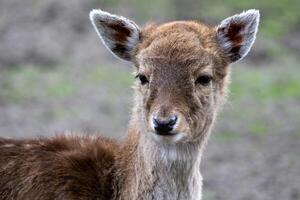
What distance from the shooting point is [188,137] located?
8.55m

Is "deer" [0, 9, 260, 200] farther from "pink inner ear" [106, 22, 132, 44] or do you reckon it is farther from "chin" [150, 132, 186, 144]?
"pink inner ear" [106, 22, 132, 44]

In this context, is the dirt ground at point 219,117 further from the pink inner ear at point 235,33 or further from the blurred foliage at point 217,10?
the pink inner ear at point 235,33

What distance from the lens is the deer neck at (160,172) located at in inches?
345

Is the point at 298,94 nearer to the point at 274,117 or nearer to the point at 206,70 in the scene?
the point at 274,117

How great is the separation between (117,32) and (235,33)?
45.5 inches

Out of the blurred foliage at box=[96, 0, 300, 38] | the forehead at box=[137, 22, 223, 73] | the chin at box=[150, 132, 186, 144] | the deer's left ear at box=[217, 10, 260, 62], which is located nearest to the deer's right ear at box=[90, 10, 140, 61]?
the forehead at box=[137, 22, 223, 73]

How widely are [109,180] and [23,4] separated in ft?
43.2

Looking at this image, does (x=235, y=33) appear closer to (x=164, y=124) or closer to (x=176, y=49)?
(x=176, y=49)

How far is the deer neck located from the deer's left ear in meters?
1.09

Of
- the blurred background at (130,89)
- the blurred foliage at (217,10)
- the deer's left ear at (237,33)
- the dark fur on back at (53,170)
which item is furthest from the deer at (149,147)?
the blurred foliage at (217,10)

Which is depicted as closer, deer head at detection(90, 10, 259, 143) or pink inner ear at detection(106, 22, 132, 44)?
deer head at detection(90, 10, 259, 143)

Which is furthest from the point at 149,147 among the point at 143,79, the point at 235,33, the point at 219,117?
the point at 219,117

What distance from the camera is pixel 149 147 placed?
884 cm

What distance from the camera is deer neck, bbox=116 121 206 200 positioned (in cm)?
877
